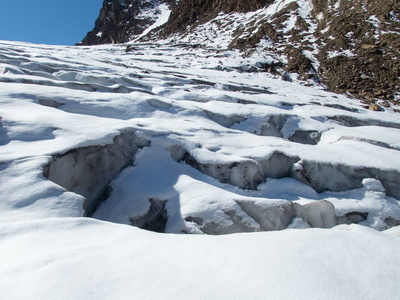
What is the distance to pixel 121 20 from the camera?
230 feet

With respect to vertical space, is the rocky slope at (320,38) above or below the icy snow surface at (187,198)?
above

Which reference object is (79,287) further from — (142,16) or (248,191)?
(142,16)

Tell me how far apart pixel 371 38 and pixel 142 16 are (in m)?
62.0

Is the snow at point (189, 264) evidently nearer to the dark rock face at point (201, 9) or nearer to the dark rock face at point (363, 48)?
the dark rock face at point (363, 48)

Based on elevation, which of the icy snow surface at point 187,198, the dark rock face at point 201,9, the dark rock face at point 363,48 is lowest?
the icy snow surface at point 187,198

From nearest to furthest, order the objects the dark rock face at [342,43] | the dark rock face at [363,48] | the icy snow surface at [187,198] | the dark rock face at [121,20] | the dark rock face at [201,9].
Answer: the icy snow surface at [187,198]
the dark rock face at [363,48]
the dark rock face at [342,43]
the dark rock face at [201,9]
the dark rock face at [121,20]

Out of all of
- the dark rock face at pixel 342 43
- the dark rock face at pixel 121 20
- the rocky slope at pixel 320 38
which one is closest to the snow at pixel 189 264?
the rocky slope at pixel 320 38

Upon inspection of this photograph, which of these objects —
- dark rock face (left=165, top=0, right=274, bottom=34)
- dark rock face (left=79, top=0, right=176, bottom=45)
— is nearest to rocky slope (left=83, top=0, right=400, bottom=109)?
dark rock face (left=165, top=0, right=274, bottom=34)

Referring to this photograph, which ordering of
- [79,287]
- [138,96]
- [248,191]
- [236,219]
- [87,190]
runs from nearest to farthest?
1. [79,287]
2. [236,219]
3. [87,190]
4. [248,191]
5. [138,96]

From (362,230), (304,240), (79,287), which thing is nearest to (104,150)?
(79,287)

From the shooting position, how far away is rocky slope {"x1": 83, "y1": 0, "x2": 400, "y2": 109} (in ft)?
61.6

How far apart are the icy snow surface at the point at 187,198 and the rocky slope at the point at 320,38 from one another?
1065 centimetres

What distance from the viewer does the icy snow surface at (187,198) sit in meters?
1.75

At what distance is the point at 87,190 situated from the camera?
4.42 meters
